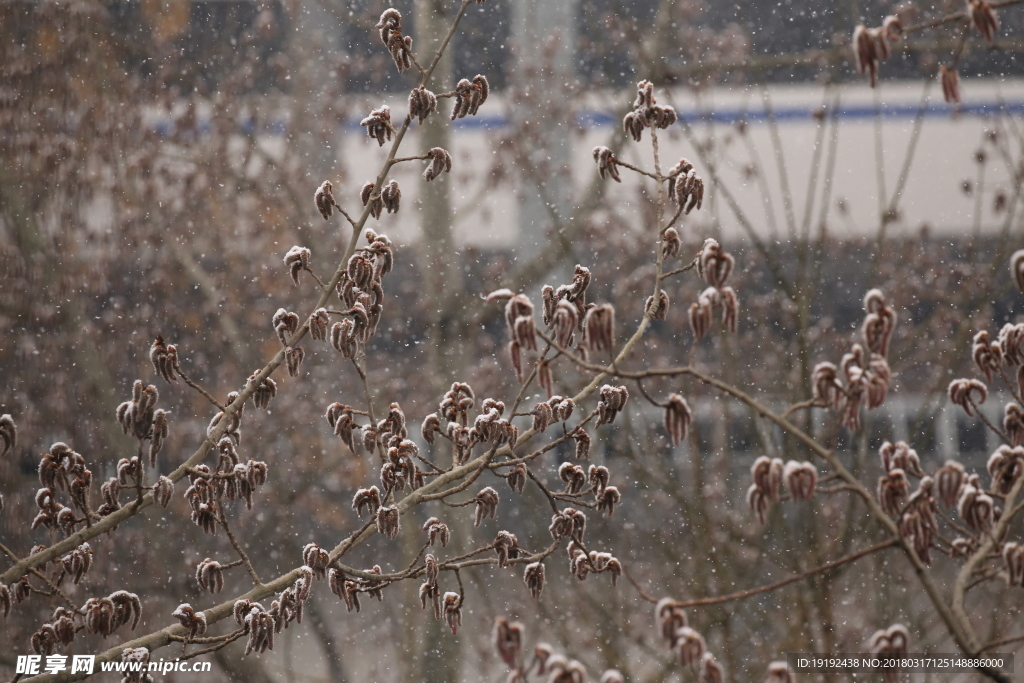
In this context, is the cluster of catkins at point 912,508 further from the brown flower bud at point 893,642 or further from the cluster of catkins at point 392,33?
Result: the cluster of catkins at point 392,33

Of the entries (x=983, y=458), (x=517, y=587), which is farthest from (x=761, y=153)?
(x=517, y=587)

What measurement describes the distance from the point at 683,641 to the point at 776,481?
12 centimetres

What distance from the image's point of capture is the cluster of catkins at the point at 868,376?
1.77 feet

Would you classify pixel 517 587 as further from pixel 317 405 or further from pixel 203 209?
pixel 203 209

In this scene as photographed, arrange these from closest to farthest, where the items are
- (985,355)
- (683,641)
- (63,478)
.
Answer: (683,641) < (985,355) < (63,478)

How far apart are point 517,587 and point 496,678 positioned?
0.23m

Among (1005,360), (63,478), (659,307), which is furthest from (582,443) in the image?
(63,478)

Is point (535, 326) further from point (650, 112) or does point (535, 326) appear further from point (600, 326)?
point (650, 112)

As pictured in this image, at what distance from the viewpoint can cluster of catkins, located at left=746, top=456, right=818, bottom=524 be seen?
525mm

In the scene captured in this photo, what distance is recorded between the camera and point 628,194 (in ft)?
5.20

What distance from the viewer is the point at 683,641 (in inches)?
20.4

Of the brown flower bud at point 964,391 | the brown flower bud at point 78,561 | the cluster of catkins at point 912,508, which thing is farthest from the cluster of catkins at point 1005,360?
the brown flower bud at point 78,561

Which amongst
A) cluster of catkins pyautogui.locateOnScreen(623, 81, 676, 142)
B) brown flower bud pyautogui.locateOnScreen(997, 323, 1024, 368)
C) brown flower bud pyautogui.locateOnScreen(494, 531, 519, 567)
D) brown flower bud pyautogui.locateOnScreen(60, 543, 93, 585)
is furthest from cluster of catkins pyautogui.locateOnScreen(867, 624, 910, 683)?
brown flower bud pyautogui.locateOnScreen(60, 543, 93, 585)

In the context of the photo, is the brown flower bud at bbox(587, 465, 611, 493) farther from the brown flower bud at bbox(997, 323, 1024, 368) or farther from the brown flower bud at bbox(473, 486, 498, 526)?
the brown flower bud at bbox(997, 323, 1024, 368)
